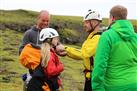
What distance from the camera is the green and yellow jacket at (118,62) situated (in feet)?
28.8

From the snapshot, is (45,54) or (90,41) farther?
(45,54)

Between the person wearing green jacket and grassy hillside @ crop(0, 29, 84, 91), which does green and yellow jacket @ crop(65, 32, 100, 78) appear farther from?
grassy hillside @ crop(0, 29, 84, 91)

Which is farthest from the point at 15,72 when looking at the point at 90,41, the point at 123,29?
the point at 123,29

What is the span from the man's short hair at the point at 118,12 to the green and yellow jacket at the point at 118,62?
9 centimetres

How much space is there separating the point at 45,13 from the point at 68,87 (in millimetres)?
12067

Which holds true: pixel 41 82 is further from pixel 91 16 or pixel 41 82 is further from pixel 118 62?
pixel 118 62

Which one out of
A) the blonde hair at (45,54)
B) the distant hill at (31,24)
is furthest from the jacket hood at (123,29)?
the distant hill at (31,24)

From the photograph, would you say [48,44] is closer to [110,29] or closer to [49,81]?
[49,81]

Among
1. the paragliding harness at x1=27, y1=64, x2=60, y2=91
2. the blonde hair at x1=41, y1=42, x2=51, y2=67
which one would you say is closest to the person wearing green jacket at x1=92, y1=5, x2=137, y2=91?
the blonde hair at x1=41, y1=42, x2=51, y2=67

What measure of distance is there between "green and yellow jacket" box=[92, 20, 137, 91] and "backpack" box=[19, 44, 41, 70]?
1.96 m

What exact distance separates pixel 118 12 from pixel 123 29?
12.9 inches

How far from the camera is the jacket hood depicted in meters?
8.91

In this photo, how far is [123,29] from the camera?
353 inches

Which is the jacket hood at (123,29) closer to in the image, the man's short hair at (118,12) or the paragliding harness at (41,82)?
the man's short hair at (118,12)
